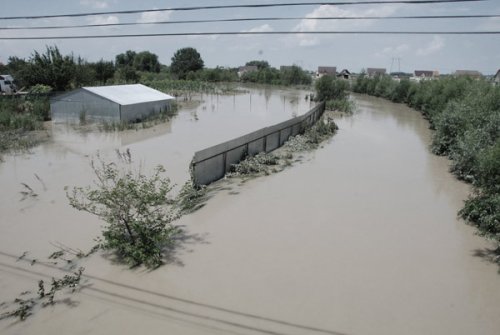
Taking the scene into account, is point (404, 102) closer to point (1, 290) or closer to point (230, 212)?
point (230, 212)

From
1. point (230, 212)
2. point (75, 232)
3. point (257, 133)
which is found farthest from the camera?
point (257, 133)

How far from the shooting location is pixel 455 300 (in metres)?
6.54

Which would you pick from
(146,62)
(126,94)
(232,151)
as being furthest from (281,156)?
(146,62)

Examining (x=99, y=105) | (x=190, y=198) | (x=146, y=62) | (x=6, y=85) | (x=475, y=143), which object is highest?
(x=146, y=62)

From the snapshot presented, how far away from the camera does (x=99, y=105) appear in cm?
2331

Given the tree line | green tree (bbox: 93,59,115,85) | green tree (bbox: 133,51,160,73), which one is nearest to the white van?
the tree line

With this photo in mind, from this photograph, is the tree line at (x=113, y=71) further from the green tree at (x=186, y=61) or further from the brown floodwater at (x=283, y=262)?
the brown floodwater at (x=283, y=262)

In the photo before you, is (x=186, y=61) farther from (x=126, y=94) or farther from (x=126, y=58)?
(x=126, y=94)

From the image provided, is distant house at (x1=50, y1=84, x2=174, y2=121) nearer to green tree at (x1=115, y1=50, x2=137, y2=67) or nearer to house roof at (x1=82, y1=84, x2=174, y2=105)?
house roof at (x1=82, y1=84, x2=174, y2=105)

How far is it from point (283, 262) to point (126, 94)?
839 inches

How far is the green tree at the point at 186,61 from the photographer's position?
3907 inches

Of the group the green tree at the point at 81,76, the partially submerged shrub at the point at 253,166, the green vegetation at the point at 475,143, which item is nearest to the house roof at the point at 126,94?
the green tree at the point at 81,76

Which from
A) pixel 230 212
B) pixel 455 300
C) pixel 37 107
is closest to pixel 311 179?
pixel 230 212

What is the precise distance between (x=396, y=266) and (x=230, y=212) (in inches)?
179
